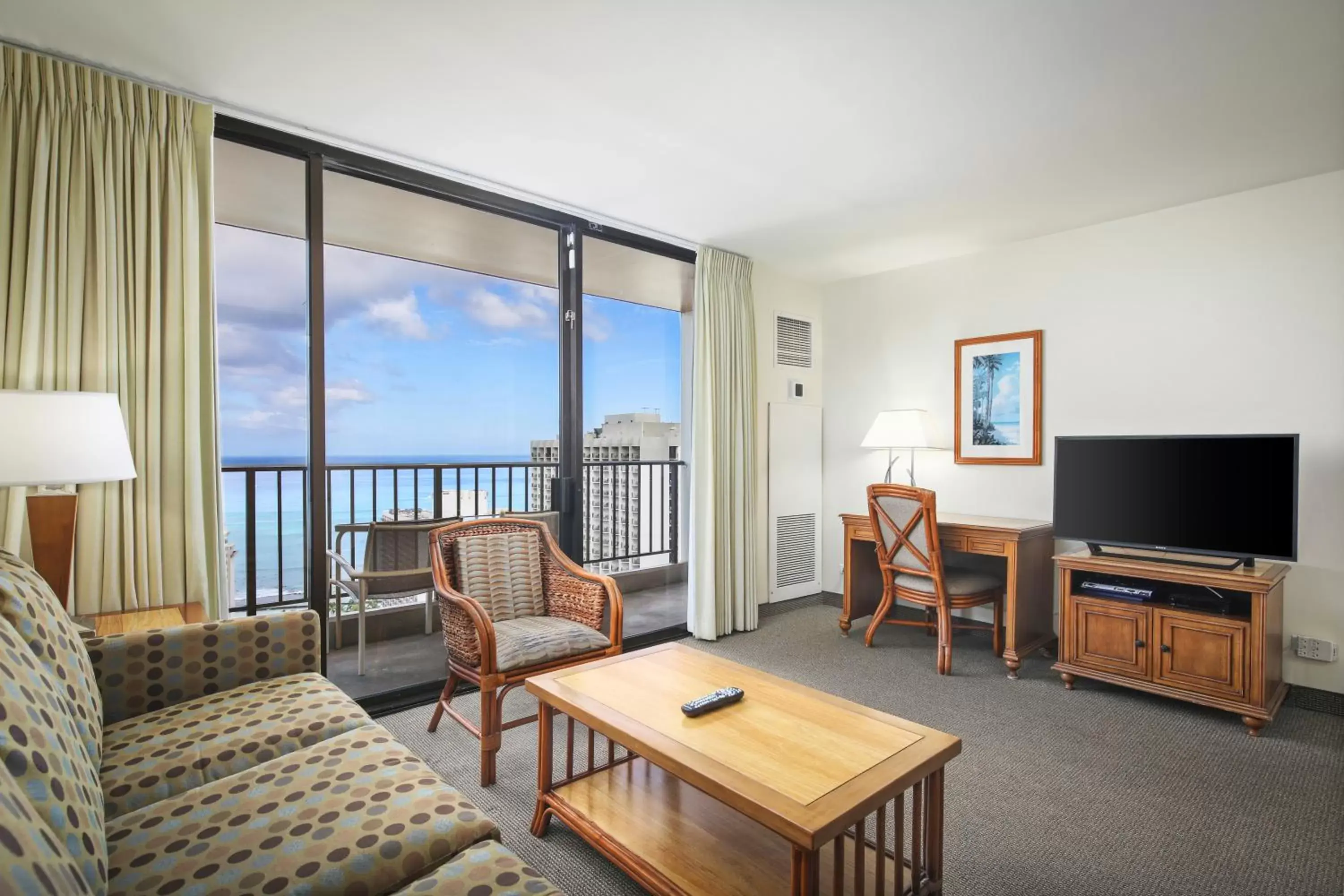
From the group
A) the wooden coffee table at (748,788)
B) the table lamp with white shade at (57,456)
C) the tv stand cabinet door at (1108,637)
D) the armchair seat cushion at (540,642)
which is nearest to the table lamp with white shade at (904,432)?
the tv stand cabinet door at (1108,637)

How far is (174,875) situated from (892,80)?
2768 mm

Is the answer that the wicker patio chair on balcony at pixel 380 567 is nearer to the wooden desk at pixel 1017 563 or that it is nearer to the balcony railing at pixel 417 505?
the balcony railing at pixel 417 505

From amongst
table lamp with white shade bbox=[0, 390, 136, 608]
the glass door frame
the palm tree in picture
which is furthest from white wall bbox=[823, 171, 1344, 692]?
table lamp with white shade bbox=[0, 390, 136, 608]

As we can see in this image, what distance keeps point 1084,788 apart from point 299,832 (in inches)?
94.5

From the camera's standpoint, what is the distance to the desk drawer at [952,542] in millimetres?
3645

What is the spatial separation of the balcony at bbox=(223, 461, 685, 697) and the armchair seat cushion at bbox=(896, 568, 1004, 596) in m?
1.44

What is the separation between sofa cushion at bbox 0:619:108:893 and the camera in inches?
34.3

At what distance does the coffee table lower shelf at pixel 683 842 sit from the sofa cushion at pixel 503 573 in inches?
38.3

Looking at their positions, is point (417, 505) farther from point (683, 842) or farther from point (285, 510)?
point (683, 842)

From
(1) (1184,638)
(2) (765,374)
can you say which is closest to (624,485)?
(2) (765,374)

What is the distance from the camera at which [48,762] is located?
93cm

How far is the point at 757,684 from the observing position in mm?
2029

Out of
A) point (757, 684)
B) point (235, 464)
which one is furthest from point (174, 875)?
point (235, 464)

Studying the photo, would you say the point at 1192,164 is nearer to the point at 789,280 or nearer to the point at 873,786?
the point at 789,280
